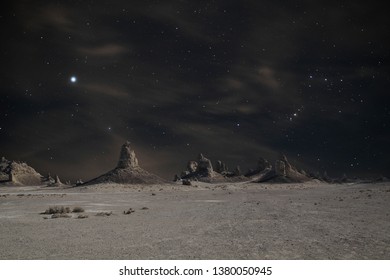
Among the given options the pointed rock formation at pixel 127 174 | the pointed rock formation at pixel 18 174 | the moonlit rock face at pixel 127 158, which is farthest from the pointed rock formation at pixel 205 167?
the pointed rock formation at pixel 18 174

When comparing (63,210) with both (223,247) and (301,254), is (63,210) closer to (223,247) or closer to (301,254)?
(223,247)

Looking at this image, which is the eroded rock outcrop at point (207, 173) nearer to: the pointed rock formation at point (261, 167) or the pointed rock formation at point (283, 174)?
the pointed rock formation at point (261, 167)

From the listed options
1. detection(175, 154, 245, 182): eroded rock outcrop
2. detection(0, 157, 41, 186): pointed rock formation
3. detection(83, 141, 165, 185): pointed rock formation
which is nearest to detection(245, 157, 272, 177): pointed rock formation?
detection(175, 154, 245, 182): eroded rock outcrop

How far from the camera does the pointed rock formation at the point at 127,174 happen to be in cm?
9588

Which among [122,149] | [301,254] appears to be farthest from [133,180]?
[301,254]

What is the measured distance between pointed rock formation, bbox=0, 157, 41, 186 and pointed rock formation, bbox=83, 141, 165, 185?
6103cm

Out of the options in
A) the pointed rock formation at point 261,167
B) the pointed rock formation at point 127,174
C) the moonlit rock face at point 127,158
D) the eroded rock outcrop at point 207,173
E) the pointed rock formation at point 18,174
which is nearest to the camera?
the pointed rock formation at point 127,174

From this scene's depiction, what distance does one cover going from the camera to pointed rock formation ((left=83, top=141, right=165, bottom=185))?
315 ft

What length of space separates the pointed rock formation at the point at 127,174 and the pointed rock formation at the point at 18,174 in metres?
61.0

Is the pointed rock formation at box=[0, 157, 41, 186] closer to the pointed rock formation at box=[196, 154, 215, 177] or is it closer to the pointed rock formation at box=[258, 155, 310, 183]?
the pointed rock formation at box=[196, 154, 215, 177]

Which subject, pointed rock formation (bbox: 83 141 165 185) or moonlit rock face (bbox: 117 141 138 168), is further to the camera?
moonlit rock face (bbox: 117 141 138 168)

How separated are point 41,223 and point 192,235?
970cm

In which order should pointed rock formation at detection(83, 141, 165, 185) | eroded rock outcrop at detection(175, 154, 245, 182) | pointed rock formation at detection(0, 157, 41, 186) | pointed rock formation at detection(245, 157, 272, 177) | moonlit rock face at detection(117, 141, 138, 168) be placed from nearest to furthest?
pointed rock formation at detection(83, 141, 165, 185)
moonlit rock face at detection(117, 141, 138, 168)
eroded rock outcrop at detection(175, 154, 245, 182)
pointed rock formation at detection(0, 157, 41, 186)
pointed rock formation at detection(245, 157, 272, 177)
